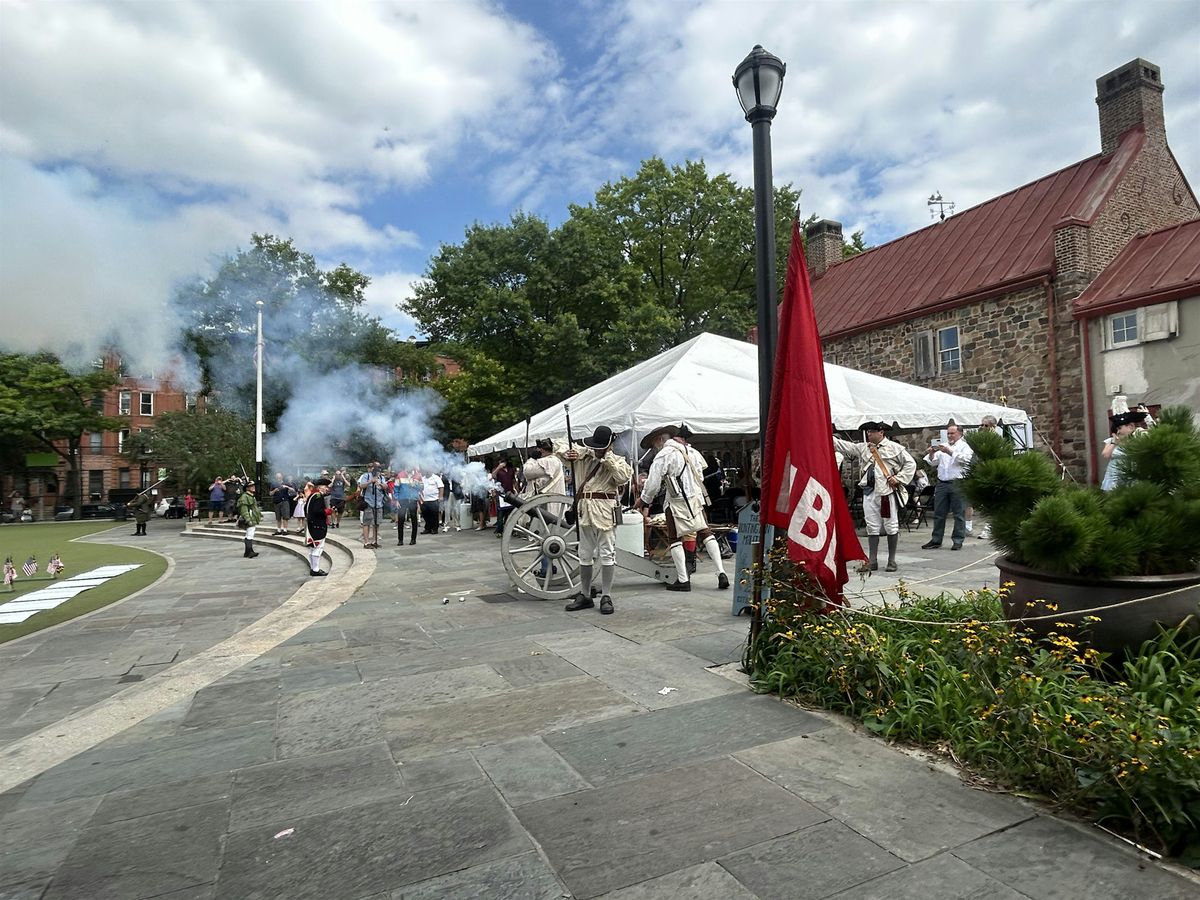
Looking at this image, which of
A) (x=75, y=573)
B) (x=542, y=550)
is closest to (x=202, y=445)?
(x=75, y=573)

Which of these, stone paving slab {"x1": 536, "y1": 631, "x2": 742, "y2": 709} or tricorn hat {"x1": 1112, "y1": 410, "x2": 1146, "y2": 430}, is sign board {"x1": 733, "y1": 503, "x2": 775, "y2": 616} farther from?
tricorn hat {"x1": 1112, "y1": 410, "x2": 1146, "y2": 430}

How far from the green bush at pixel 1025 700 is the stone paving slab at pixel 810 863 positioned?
2.59ft

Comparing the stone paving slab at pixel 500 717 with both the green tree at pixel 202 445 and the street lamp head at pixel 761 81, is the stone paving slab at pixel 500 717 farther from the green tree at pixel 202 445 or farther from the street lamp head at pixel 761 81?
the green tree at pixel 202 445

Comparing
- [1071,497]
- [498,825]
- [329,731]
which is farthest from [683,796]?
[1071,497]

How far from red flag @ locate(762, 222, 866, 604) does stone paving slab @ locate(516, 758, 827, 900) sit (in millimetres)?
1498

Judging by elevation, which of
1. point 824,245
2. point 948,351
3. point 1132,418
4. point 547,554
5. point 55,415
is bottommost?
point 547,554

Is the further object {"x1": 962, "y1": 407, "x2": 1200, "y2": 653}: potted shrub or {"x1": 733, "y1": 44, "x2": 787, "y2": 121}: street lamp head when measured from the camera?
{"x1": 733, "y1": 44, "x2": 787, "y2": 121}: street lamp head

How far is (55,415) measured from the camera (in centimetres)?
3180

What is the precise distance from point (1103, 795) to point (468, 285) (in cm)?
2838

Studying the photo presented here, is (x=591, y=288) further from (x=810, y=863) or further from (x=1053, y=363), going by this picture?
(x=810, y=863)

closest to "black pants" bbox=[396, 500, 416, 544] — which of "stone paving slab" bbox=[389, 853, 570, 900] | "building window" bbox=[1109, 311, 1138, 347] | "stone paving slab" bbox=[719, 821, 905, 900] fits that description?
"stone paving slab" bbox=[389, 853, 570, 900]

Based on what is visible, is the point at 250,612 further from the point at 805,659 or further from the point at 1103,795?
the point at 1103,795

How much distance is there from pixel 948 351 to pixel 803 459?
17391 mm

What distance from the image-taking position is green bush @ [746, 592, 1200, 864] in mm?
2289
